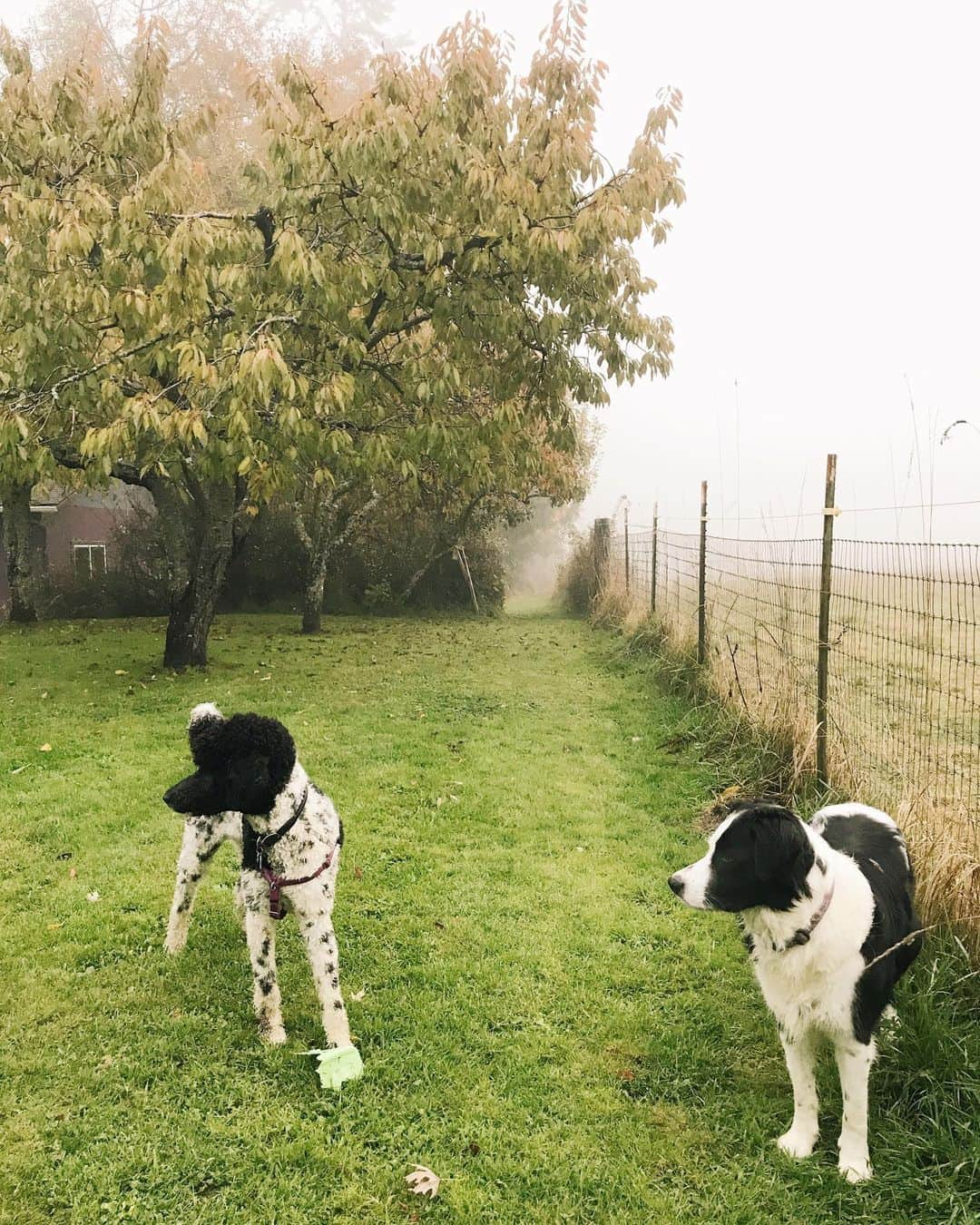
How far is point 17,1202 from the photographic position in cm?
239

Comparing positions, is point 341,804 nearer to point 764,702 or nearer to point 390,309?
point 764,702

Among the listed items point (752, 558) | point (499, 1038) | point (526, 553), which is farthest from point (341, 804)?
point (526, 553)

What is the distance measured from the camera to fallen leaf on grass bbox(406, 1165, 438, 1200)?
8.05 ft

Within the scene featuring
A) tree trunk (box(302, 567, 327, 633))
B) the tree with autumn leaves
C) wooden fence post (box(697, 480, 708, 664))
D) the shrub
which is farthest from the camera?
the shrub

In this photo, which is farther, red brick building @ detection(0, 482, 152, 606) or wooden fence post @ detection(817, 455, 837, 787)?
red brick building @ detection(0, 482, 152, 606)

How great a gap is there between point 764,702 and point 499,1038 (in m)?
3.61

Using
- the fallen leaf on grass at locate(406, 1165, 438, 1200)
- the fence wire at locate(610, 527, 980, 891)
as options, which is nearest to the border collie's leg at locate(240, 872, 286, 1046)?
the fallen leaf on grass at locate(406, 1165, 438, 1200)

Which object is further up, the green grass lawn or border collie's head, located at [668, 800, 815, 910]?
border collie's head, located at [668, 800, 815, 910]

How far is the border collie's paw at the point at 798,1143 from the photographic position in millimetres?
2574

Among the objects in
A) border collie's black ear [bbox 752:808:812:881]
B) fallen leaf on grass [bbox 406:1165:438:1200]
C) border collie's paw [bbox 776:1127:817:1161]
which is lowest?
fallen leaf on grass [bbox 406:1165:438:1200]

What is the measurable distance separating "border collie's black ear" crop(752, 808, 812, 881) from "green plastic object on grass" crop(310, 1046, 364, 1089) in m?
1.62

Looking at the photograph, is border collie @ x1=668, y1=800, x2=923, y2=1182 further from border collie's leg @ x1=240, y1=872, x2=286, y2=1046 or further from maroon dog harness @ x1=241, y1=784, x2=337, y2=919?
border collie's leg @ x1=240, y1=872, x2=286, y2=1046

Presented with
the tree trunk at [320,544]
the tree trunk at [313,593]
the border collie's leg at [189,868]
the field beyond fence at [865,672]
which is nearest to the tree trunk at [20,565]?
the tree trunk at [320,544]

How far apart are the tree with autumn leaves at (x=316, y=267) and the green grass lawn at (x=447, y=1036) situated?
3275 millimetres
